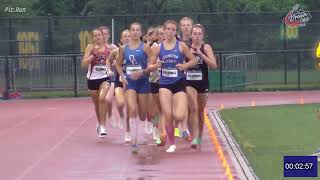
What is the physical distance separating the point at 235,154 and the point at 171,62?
187 centimetres

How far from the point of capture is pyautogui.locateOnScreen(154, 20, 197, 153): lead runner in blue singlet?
507 inches

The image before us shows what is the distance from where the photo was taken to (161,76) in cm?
1318

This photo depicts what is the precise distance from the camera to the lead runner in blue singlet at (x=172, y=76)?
1288cm

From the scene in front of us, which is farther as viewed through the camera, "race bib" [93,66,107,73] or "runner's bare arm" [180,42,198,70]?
"race bib" [93,66,107,73]

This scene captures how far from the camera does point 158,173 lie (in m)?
11.0

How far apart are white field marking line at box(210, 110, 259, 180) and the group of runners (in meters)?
0.65

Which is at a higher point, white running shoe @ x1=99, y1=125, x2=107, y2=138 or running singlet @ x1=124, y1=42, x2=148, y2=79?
running singlet @ x1=124, y1=42, x2=148, y2=79

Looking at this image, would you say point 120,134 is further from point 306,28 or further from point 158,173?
point 306,28

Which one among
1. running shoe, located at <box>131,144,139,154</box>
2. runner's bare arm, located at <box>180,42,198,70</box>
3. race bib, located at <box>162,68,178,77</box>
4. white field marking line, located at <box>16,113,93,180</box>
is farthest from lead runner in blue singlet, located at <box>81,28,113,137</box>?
runner's bare arm, located at <box>180,42,198,70</box>

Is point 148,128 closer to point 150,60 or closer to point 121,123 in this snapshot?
point 121,123

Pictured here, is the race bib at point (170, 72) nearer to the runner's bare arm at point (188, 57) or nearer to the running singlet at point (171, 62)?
the running singlet at point (171, 62)

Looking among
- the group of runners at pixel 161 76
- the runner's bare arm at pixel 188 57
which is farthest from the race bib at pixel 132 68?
the runner's bare arm at pixel 188 57

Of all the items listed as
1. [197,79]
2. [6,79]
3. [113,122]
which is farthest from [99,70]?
[6,79]

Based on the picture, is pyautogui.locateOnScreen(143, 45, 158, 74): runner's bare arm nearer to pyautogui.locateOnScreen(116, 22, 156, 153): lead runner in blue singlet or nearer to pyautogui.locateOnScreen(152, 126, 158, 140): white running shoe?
pyautogui.locateOnScreen(116, 22, 156, 153): lead runner in blue singlet
